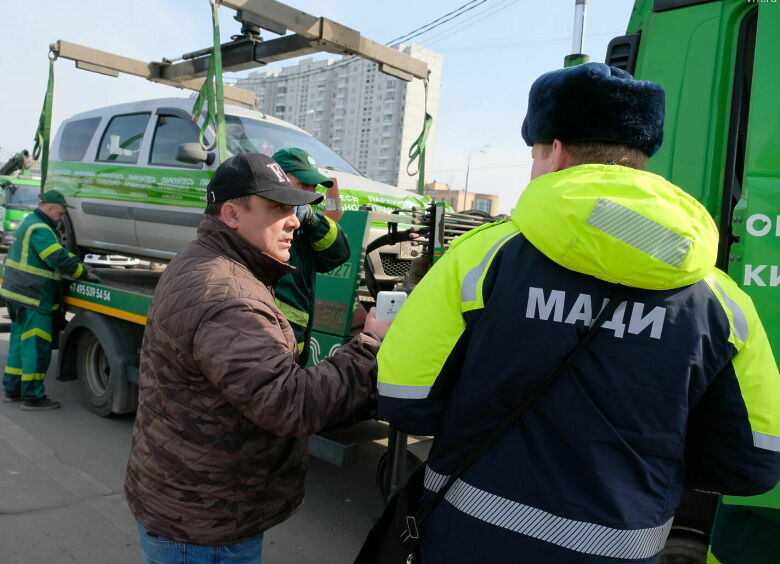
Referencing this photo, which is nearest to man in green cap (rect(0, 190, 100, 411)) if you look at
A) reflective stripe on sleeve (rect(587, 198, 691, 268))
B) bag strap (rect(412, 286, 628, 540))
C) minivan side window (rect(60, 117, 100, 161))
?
minivan side window (rect(60, 117, 100, 161))

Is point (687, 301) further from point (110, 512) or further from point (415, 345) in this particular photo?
point (110, 512)

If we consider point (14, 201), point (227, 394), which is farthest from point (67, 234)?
point (14, 201)

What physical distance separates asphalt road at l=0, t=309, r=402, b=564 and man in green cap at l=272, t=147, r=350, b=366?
1102 millimetres

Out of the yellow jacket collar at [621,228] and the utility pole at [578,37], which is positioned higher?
the utility pole at [578,37]

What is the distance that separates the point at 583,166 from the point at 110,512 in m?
3.55

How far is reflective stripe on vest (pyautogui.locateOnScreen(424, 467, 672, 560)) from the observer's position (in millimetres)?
1156

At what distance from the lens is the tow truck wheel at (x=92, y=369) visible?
5543 millimetres

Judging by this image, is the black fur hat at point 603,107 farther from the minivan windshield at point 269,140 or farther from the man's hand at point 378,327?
the minivan windshield at point 269,140

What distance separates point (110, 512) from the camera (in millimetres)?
3674

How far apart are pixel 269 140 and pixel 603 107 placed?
508cm

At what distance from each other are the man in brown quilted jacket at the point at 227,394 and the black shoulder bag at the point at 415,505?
268 mm

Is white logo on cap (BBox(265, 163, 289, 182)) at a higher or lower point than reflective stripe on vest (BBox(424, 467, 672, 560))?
higher

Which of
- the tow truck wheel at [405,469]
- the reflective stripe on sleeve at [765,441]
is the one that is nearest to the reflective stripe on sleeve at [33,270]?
the tow truck wheel at [405,469]

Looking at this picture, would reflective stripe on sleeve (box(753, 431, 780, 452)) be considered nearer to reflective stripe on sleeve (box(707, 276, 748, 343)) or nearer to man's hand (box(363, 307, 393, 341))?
reflective stripe on sleeve (box(707, 276, 748, 343))
